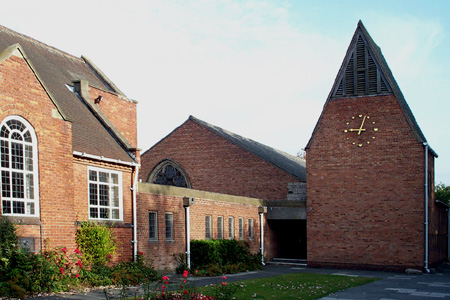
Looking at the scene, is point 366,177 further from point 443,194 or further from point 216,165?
A: point 443,194

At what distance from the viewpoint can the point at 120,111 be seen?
24062 millimetres

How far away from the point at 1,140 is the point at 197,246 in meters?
10.4

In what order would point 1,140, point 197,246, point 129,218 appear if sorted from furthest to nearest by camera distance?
1. point 197,246
2. point 129,218
3. point 1,140

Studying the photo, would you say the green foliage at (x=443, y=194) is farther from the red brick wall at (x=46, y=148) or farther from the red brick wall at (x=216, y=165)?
the red brick wall at (x=46, y=148)

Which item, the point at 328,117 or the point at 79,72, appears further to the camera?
the point at 328,117

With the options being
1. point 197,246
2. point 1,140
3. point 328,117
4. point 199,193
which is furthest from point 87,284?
point 328,117

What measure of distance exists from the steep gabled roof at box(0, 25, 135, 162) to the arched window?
465 inches

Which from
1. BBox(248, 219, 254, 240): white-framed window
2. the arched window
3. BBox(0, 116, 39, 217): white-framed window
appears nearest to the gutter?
BBox(0, 116, 39, 217): white-framed window

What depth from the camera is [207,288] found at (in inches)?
622

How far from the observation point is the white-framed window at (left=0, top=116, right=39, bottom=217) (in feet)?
47.7

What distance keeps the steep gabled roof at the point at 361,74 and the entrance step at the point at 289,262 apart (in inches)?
250

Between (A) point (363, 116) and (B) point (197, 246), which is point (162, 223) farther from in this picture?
(A) point (363, 116)

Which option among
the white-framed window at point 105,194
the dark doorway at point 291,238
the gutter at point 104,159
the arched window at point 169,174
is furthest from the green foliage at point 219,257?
the arched window at point 169,174

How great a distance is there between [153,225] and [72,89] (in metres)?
6.38
